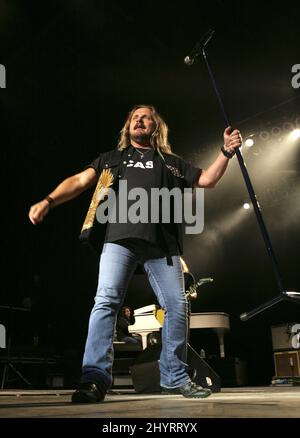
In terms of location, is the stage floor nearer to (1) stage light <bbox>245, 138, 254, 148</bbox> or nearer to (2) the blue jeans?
(2) the blue jeans

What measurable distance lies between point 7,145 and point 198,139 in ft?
9.21

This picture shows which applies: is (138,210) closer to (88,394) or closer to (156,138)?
(156,138)

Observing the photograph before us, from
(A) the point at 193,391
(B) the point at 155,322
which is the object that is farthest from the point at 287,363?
(A) the point at 193,391

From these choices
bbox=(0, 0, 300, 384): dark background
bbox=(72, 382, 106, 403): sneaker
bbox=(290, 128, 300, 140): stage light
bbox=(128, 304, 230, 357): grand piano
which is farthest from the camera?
bbox=(290, 128, 300, 140): stage light

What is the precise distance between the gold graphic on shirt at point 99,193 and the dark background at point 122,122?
3103 millimetres

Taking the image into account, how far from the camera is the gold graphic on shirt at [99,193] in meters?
1.80

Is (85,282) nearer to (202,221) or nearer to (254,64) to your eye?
(202,221)

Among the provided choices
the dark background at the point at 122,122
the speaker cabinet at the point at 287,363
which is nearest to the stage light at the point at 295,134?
the dark background at the point at 122,122

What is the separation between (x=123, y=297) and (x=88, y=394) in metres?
0.38

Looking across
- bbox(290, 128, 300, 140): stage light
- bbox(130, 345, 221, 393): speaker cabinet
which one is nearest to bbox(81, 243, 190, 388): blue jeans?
bbox(130, 345, 221, 393): speaker cabinet

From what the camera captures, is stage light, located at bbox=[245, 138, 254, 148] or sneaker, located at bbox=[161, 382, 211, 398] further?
stage light, located at bbox=[245, 138, 254, 148]

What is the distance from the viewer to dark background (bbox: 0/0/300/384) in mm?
4516

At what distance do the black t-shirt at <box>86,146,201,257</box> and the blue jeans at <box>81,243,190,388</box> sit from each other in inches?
1.4

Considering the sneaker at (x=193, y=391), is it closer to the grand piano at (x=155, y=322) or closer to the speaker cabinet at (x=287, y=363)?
the grand piano at (x=155, y=322)
